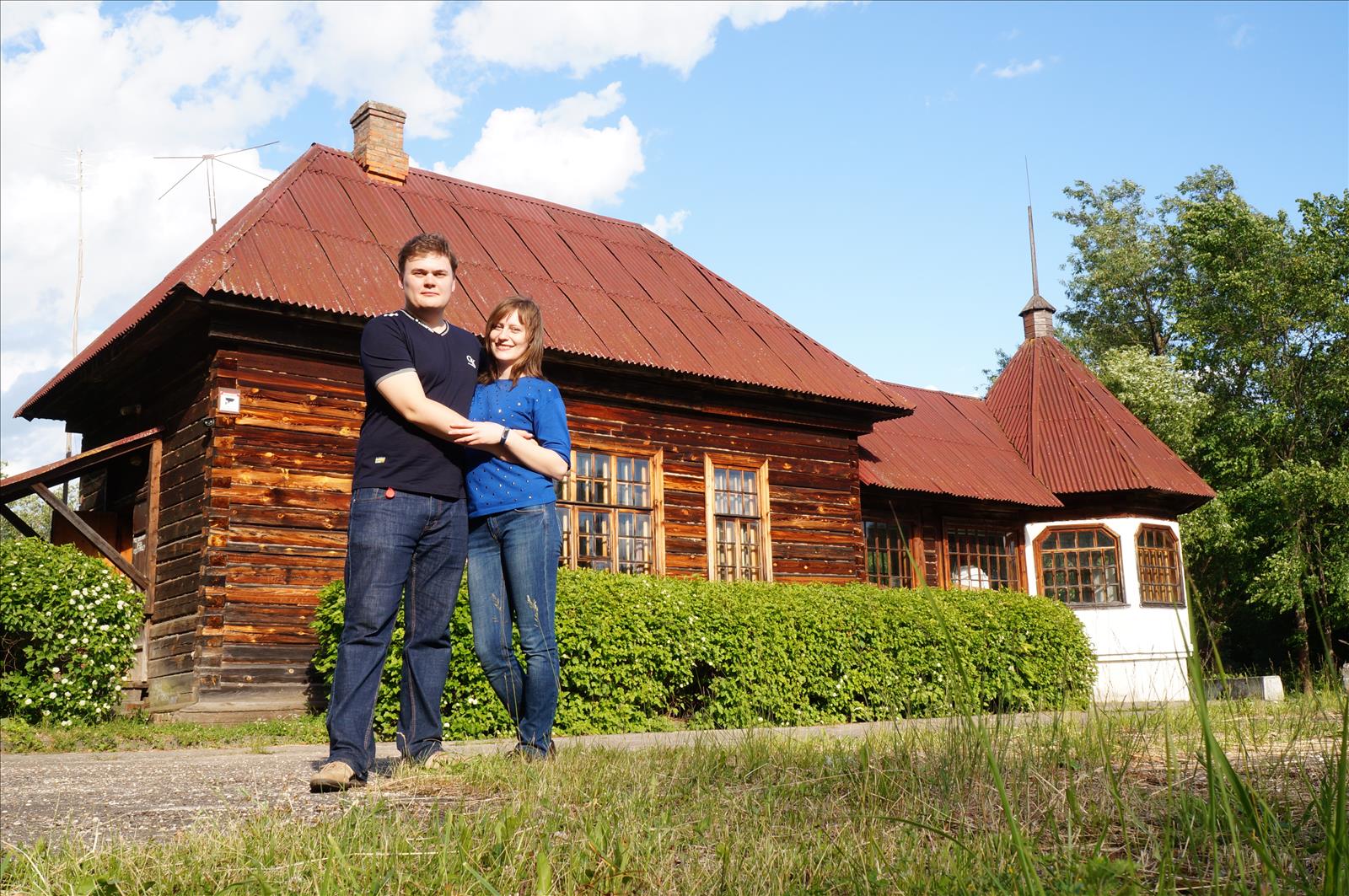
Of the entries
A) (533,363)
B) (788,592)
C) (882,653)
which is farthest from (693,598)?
(533,363)

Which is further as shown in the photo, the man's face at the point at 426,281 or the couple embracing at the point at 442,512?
the man's face at the point at 426,281

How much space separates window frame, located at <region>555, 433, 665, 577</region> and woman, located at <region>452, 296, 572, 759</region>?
840cm

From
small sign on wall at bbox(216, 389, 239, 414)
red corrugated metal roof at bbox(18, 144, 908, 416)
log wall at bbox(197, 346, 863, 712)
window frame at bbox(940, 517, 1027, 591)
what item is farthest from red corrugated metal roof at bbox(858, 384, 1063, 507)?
small sign on wall at bbox(216, 389, 239, 414)

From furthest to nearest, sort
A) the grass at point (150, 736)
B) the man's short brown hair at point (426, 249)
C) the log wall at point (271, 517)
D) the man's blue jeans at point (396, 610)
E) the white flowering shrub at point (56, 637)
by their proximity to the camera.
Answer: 1. the log wall at point (271, 517)
2. the white flowering shrub at point (56, 637)
3. the grass at point (150, 736)
4. the man's short brown hair at point (426, 249)
5. the man's blue jeans at point (396, 610)

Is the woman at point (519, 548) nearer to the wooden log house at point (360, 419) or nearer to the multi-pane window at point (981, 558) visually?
the wooden log house at point (360, 419)

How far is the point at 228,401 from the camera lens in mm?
11305

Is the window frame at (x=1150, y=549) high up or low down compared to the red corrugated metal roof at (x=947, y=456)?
down

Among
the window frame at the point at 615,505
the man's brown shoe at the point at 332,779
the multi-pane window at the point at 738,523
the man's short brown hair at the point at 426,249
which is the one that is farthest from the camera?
the multi-pane window at the point at 738,523

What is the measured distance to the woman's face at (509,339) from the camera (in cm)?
493

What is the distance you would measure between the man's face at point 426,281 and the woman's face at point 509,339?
33 centimetres

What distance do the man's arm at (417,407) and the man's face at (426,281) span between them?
0.37 meters

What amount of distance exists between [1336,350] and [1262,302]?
204 centimetres

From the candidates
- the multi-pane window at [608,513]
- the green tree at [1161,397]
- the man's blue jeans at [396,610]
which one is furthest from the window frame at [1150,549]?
the man's blue jeans at [396,610]

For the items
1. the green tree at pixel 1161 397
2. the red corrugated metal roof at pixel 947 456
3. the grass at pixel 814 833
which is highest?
the green tree at pixel 1161 397
